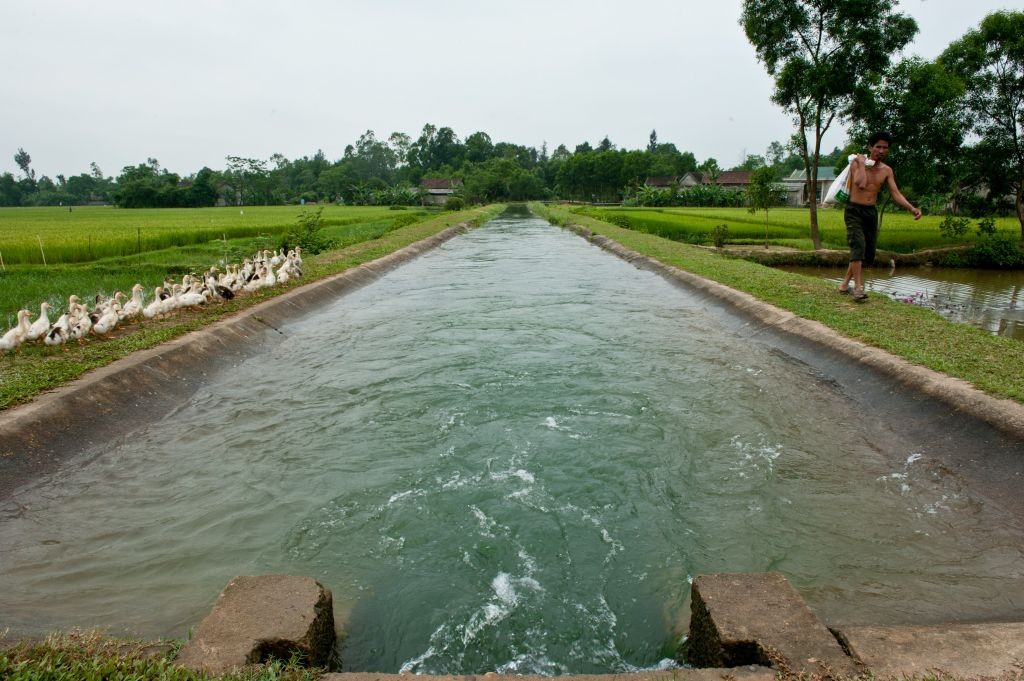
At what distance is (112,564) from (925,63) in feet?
82.3

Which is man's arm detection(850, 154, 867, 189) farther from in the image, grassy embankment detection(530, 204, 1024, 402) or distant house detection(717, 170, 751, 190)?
distant house detection(717, 170, 751, 190)

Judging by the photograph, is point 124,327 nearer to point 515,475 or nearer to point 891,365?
point 515,475

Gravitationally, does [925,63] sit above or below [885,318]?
above

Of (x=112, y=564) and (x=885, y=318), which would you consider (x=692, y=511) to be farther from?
(x=885, y=318)

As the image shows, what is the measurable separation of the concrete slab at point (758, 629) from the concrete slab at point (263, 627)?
6.10 feet

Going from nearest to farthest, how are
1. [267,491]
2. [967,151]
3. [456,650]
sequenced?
[456,650], [267,491], [967,151]

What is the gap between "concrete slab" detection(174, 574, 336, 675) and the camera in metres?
2.70

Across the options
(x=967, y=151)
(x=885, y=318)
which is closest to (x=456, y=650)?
(x=885, y=318)

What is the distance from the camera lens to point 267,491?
4949mm

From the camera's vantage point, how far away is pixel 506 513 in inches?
178

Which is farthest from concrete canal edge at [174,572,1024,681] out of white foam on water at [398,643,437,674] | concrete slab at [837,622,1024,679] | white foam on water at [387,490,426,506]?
white foam on water at [387,490,426,506]

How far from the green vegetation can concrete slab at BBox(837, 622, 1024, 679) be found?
7.91 ft

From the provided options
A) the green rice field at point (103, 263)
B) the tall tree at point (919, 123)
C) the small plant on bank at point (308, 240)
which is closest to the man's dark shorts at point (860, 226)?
the green rice field at point (103, 263)

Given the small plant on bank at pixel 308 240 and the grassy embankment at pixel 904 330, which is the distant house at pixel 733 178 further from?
the grassy embankment at pixel 904 330
